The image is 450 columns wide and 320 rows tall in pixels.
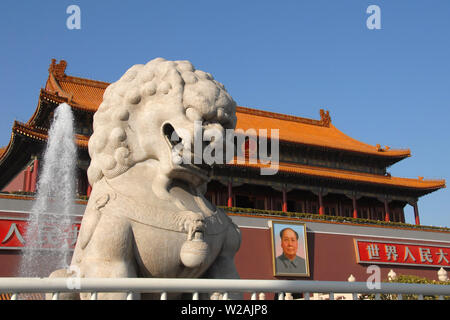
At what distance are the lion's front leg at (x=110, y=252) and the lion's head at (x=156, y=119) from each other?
40cm

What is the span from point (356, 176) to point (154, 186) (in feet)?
57.8

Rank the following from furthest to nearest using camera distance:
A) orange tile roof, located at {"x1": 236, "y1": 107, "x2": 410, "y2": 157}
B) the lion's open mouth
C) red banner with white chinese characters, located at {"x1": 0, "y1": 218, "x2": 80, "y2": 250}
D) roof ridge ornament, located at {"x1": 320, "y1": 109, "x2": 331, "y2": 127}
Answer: roof ridge ornament, located at {"x1": 320, "y1": 109, "x2": 331, "y2": 127}
orange tile roof, located at {"x1": 236, "y1": 107, "x2": 410, "y2": 157}
red banner with white chinese characters, located at {"x1": 0, "y1": 218, "x2": 80, "y2": 250}
the lion's open mouth

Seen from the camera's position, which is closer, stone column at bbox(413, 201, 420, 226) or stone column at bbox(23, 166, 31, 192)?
stone column at bbox(23, 166, 31, 192)

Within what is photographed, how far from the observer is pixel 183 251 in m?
2.48

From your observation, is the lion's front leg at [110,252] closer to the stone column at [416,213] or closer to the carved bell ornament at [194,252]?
the carved bell ornament at [194,252]

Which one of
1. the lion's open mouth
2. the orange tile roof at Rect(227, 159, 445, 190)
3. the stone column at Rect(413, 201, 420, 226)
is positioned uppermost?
the orange tile roof at Rect(227, 159, 445, 190)

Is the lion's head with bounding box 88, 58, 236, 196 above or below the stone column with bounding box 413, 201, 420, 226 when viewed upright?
below

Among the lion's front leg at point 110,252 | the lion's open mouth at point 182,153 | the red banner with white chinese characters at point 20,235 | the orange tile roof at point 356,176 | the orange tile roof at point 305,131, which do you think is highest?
the orange tile roof at point 305,131

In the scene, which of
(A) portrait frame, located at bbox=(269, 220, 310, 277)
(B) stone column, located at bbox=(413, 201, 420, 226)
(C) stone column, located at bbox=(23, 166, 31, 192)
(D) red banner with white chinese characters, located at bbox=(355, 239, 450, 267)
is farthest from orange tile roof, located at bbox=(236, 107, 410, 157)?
(C) stone column, located at bbox=(23, 166, 31, 192)

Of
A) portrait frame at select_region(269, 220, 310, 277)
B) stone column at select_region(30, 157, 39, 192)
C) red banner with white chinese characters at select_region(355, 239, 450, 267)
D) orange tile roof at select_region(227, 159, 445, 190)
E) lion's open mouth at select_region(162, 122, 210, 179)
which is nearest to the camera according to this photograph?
lion's open mouth at select_region(162, 122, 210, 179)

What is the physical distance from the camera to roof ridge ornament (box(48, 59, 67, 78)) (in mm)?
18000

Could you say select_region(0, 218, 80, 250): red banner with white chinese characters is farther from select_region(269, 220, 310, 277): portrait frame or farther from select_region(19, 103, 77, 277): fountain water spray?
select_region(269, 220, 310, 277): portrait frame

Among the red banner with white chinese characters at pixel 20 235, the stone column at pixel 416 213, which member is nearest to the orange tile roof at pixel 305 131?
the stone column at pixel 416 213

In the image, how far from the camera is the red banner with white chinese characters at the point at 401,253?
53.8ft
